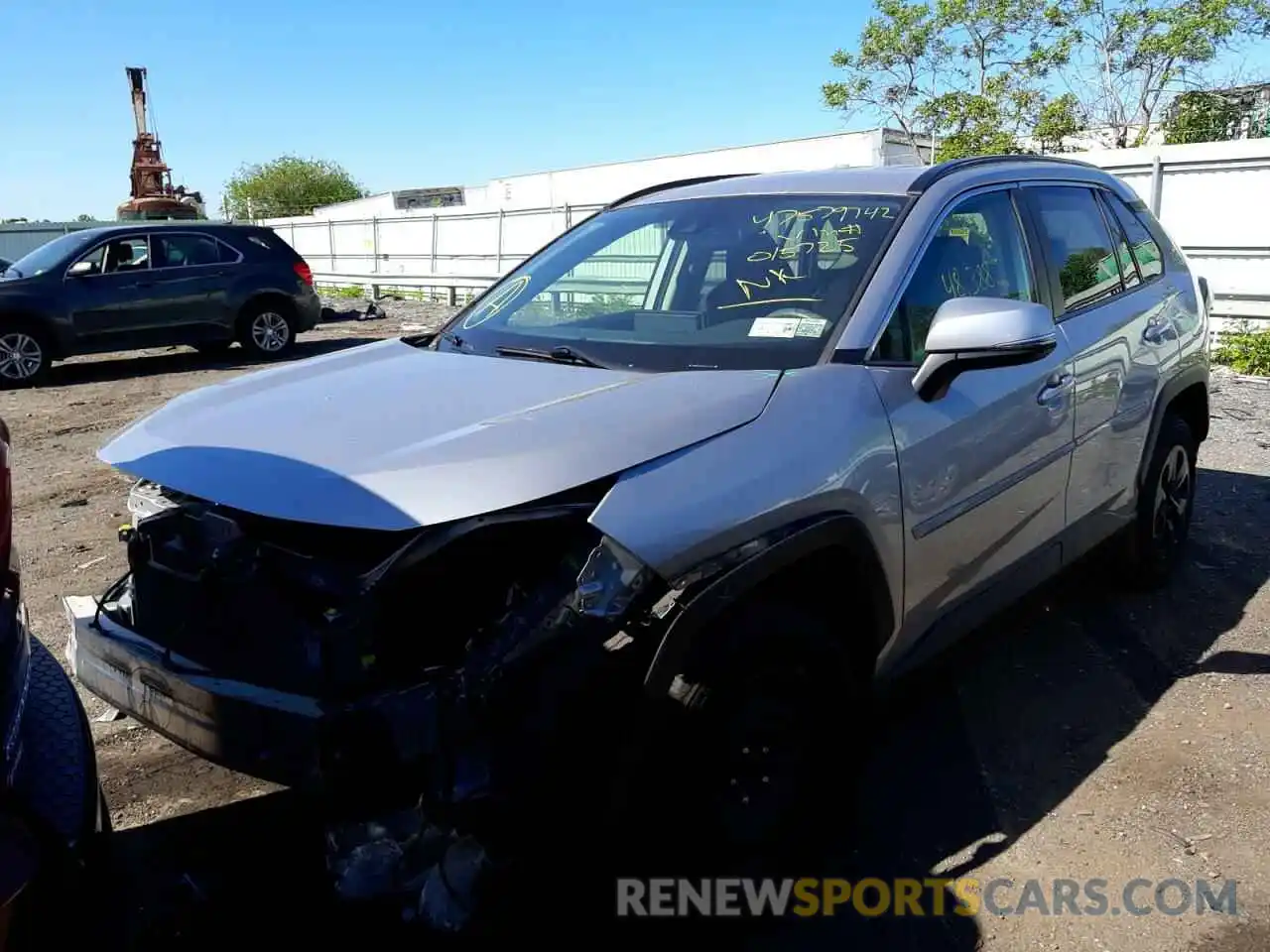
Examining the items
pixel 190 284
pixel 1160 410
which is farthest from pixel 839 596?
pixel 190 284

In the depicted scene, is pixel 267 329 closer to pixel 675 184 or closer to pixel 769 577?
pixel 675 184

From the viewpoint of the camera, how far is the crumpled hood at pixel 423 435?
6.98 feet

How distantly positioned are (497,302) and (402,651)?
1856 millimetres

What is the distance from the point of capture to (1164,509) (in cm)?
453

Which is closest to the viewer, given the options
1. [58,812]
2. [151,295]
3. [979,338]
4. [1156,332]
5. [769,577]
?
[58,812]

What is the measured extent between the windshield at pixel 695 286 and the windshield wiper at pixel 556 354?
0.02 meters

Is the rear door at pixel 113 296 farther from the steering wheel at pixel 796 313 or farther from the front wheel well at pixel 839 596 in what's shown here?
the front wheel well at pixel 839 596

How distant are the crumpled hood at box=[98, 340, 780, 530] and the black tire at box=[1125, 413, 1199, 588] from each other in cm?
250

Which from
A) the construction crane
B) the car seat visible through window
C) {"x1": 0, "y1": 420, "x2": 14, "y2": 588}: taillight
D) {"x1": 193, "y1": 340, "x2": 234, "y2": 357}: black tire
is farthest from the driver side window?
the construction crane

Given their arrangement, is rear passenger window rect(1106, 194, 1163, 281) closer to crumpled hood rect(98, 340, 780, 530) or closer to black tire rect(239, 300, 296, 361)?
crumpled hood rect(98, 340, 780, 530)

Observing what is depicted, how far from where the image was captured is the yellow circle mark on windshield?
143 inches

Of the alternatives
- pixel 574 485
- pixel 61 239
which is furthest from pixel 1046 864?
pixel 61 239

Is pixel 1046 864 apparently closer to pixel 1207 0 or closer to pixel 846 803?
pixel 846 803

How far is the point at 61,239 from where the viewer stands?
12.0 m
